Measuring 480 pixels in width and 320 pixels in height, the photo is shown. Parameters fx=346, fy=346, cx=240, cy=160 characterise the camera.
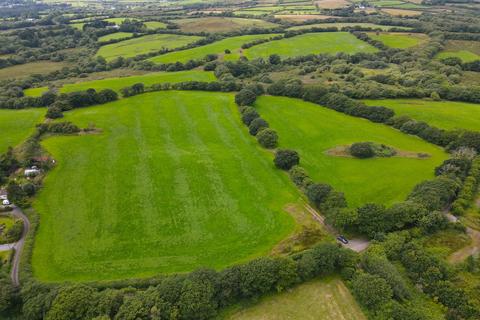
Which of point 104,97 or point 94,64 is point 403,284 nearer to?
point 104,97

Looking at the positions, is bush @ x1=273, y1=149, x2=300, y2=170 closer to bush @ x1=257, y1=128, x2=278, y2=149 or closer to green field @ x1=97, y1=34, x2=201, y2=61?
bush @ x1=257, y1=128, x2=278, y2=149

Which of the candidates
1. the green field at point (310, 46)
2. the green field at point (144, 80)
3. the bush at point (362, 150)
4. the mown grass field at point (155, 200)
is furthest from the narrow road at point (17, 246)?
the green field at point (310, 46)

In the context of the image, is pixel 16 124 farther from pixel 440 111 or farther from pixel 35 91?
pixel 440 111

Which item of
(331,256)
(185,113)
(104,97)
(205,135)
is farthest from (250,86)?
(331,256)

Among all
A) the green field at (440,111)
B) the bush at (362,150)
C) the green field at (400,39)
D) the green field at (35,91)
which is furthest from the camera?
the green field at (400,39)

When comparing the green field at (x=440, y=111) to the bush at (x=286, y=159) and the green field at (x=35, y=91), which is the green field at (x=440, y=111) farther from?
the green field at (x=35, y=91)

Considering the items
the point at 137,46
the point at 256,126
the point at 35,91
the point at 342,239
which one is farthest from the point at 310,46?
the point at 342,239

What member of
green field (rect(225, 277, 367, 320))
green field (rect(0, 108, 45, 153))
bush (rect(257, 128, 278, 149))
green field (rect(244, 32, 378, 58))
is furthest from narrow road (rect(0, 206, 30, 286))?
green field (rect(244, 32, 378, 58))
